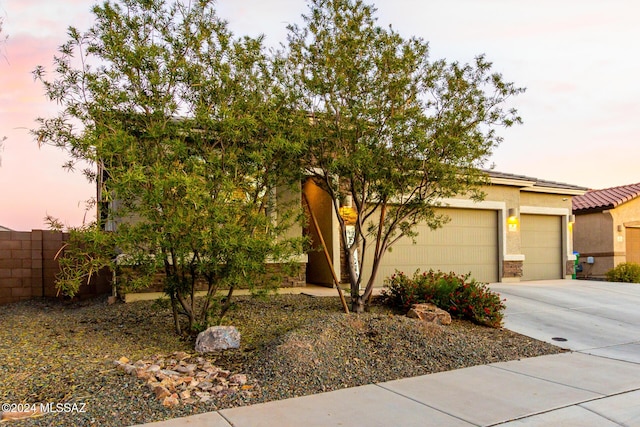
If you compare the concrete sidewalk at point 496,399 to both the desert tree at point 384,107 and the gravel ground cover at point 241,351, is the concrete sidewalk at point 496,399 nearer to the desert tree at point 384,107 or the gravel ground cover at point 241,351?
the gravel ground cover at point 241,351

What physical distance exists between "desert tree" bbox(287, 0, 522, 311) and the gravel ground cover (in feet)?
8.09

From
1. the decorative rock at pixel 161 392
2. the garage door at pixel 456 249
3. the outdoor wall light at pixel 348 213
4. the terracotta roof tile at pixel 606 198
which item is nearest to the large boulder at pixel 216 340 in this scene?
the decorative rock at pixel 161 392

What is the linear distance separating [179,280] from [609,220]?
18.6 metres

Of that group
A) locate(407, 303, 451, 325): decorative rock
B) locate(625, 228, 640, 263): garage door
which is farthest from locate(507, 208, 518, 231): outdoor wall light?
locate(625, 228, 640, 263): garage door

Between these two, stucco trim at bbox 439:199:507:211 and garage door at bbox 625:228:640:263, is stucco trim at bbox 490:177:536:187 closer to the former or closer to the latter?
stucco trim at bbox 439:199:507:211

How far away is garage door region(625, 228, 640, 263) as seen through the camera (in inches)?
794

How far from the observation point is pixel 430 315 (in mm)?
8367

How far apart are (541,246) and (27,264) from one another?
49.0 feet

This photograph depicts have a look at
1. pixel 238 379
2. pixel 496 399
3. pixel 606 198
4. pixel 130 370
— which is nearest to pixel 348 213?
pixel 238 379

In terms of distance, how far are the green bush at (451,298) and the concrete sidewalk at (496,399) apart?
3.45 ft

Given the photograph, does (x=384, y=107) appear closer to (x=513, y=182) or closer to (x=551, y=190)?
(x=513, y=182)

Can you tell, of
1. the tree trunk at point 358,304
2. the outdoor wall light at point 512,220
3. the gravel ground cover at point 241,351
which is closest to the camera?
the gravel ground cover at point 241,351

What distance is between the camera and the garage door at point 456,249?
1311 cm

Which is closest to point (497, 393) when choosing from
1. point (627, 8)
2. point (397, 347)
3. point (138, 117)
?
point (397, 347)
